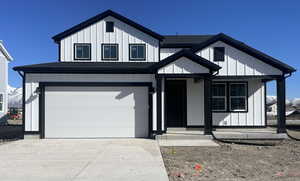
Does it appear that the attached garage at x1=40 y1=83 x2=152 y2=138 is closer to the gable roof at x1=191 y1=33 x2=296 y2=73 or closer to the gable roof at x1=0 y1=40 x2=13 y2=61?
the gable roof at x1=191 y1=33 x2=296 y2=73

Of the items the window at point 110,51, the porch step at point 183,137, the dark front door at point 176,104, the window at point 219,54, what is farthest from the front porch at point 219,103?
the window at point 110,51

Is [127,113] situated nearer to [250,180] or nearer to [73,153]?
[73,153]

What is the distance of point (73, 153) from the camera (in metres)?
8.34

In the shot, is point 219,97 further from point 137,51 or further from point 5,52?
point 5,52

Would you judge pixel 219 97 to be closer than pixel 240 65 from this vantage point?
No

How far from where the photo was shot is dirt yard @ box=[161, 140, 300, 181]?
229 inches

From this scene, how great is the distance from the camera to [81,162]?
704 cm

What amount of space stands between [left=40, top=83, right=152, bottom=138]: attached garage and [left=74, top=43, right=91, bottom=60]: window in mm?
2828

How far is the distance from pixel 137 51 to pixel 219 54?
4.70 meters

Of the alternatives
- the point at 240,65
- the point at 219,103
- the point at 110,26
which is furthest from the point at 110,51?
the point at 240,65

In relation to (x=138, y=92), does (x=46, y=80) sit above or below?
above

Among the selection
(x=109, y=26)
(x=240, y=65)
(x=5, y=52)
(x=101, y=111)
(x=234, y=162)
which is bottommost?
(x=234, y=162)

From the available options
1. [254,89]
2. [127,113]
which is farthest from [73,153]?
[254,89]

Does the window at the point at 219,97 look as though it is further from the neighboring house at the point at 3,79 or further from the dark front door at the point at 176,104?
A: the neighboring house at the point at 3,79
